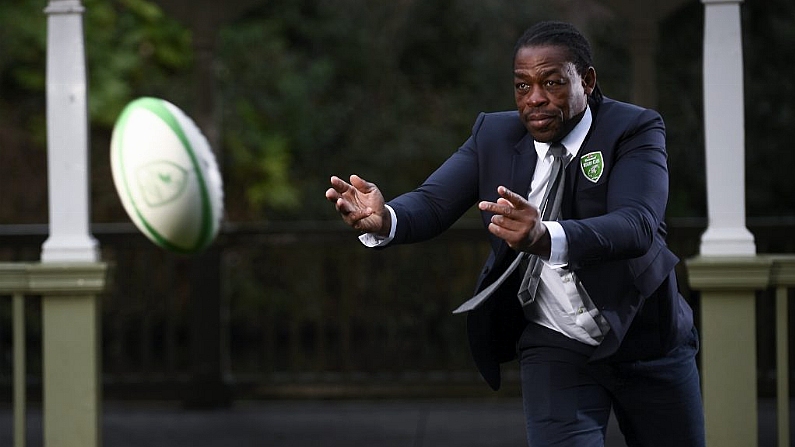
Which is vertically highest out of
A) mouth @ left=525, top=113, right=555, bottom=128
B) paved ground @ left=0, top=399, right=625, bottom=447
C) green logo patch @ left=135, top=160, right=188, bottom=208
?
mouth @ left=525, top=113, right=555, bottom=128

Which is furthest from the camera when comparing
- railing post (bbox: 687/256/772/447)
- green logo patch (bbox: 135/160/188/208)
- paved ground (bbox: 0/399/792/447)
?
paved ground (bbox: 0/399/792/447)

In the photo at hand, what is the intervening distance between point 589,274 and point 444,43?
1208cm

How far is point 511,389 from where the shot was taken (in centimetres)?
751

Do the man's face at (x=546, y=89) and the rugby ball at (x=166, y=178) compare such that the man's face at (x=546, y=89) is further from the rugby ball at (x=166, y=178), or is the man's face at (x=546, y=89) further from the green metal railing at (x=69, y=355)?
the green metal railing at (x=69, y=355)

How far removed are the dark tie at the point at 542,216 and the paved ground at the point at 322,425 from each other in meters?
3.37

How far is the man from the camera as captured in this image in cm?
291

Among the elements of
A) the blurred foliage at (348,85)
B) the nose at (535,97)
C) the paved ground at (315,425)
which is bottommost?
the paved ground at (315,425)

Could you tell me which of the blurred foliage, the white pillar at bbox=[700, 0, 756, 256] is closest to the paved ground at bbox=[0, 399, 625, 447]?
the white pillar at bbox=[700, 0, 756, 256]

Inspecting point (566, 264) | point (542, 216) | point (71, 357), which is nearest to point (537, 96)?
point (542, 216)

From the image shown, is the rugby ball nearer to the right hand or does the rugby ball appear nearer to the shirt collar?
the right hand

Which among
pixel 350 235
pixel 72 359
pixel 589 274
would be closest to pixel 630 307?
pixel 589 274

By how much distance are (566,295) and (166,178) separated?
191 cm

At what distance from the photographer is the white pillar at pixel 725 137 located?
4.71 meters

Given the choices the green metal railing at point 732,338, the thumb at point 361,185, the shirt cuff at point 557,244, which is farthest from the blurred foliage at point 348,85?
the shirt cuff at point 557,244
